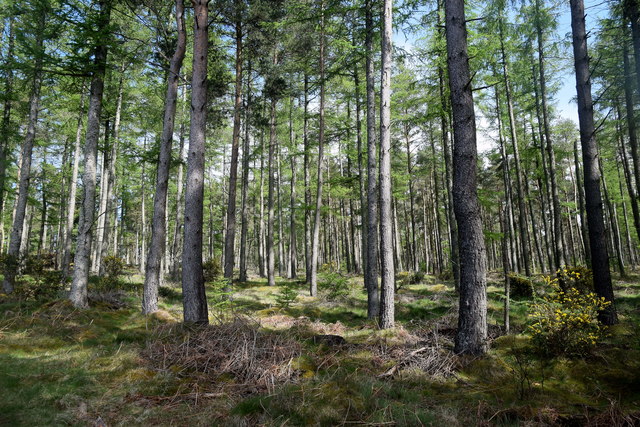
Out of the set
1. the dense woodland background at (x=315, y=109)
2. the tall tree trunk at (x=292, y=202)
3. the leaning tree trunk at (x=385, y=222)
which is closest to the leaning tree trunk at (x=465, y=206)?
the dense woodland background at (x=315, y=109)

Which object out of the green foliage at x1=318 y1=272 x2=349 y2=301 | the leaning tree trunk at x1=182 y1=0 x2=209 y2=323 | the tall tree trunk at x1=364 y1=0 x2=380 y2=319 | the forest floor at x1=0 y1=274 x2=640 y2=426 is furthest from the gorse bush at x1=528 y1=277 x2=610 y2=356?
the green foliage at x1=318 y1=272 x2=349 y2=301

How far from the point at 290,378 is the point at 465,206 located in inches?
162

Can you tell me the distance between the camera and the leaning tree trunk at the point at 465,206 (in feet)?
18.7

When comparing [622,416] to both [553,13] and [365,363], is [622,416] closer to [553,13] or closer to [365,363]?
[365,363]

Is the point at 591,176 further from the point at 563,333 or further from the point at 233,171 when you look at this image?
the point at 233,171

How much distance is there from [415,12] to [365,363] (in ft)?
31.0

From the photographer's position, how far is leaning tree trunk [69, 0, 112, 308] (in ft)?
30.2

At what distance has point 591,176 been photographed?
810 centimetres

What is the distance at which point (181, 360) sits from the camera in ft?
16.8

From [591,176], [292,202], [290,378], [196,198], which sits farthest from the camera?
[292,202]

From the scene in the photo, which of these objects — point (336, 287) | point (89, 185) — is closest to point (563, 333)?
point (336, 287)

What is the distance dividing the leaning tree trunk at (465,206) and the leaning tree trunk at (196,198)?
4.85m

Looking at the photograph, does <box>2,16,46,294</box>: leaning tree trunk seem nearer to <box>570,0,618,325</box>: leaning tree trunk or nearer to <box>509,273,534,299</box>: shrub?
<box>570,0,618,325</box>: leaning tree trunk

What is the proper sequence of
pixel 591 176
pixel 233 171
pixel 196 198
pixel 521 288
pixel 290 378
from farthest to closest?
pixel 233 171 < pixel 521 288 < pixel 591 176 < pixel 196 198 < pixel 290 378
